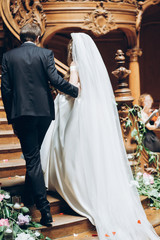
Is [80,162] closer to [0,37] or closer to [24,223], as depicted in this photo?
[24,223]

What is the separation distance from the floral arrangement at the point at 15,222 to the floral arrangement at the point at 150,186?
160cm

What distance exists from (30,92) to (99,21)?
5.20 m

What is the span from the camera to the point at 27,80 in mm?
3088

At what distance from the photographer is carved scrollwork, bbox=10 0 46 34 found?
677 centimetres

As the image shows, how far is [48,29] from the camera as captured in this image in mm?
7602

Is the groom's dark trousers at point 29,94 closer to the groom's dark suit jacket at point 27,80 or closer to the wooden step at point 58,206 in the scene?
the groom's dark suit jacket at point 27,80

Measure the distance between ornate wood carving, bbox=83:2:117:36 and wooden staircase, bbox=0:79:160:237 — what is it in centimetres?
411

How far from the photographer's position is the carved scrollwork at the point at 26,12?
6770 millimetres

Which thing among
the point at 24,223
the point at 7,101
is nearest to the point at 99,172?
the point at 24,223

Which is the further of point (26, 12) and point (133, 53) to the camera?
point (133, 53)

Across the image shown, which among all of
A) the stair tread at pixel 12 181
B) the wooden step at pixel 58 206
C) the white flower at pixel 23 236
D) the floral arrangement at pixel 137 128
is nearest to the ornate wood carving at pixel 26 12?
the floral arrangement at pixel 137 128

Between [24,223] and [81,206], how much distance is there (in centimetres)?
59

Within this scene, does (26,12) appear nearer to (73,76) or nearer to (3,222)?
(73,76)

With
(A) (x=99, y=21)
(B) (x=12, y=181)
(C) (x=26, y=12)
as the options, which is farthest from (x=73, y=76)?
Answer: (A) (x=99, y=21)
